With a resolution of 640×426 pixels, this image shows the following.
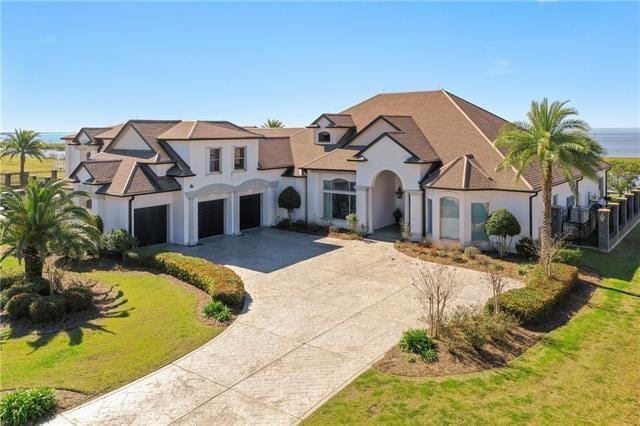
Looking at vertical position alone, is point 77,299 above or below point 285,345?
above

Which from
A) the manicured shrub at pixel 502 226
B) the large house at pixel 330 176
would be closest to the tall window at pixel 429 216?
the large house at pixel 330 176

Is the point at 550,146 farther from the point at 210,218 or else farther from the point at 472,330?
the point at 210,218

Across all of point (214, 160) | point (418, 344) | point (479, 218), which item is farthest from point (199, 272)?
point (479, 218)

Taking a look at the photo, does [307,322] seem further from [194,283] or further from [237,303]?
[194,283]

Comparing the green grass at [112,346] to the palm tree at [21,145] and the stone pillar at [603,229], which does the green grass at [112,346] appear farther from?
the palm tree at [21,145]

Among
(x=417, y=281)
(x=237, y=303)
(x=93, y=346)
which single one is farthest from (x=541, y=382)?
(x=93, y=346)

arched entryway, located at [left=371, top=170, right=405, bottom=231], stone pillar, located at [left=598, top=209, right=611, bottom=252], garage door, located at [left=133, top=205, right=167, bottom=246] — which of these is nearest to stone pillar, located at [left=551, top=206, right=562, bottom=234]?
stone pillar, located at [left=598, top=209, right=611, bottom=252]

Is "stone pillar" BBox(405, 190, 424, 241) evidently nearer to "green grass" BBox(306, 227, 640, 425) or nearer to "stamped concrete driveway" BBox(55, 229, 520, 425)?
"stamped concrete driveway" BBox(55, 229, 520, 425)
